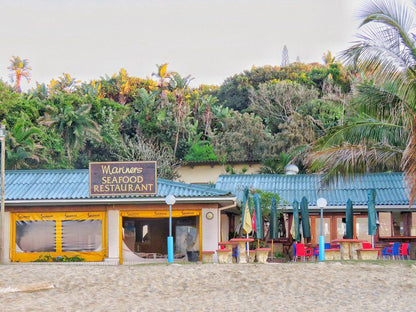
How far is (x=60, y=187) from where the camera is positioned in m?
24.9

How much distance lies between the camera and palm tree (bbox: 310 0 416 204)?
19.0 meters

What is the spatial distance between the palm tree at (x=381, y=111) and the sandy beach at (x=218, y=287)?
3322mm

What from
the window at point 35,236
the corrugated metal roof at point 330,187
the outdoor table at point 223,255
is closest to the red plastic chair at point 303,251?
the outdoor table at point 223,255

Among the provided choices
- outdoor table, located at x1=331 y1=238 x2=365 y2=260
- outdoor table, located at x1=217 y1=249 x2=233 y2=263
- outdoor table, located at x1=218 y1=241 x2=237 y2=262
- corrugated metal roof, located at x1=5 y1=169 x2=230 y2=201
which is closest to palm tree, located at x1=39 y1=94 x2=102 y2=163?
corrugated metal roof, located at x1=5 y1=169 x2=230 y2=201

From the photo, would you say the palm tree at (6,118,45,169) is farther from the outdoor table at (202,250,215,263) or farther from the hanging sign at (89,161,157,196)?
the outdoor table at (202,250,215,263)

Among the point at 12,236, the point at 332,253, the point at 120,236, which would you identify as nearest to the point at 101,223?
the point at 120,236

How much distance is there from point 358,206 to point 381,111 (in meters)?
7.05

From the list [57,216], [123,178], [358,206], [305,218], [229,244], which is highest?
[123,178]

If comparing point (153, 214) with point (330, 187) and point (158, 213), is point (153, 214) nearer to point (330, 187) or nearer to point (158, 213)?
point (158, 213)

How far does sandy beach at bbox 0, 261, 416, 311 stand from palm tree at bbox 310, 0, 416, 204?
3.32 meters

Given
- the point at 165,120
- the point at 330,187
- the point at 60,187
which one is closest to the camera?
the point at 60,187

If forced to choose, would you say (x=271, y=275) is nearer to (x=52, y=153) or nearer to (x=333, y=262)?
(x=333, y=262)

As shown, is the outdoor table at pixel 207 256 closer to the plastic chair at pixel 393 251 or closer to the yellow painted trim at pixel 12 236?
the plastic chair at pixel 393 251

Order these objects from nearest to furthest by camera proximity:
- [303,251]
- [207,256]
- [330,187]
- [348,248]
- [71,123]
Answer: [348,248]
[207,256]
[303,251]
[330,187]
[71,123]
